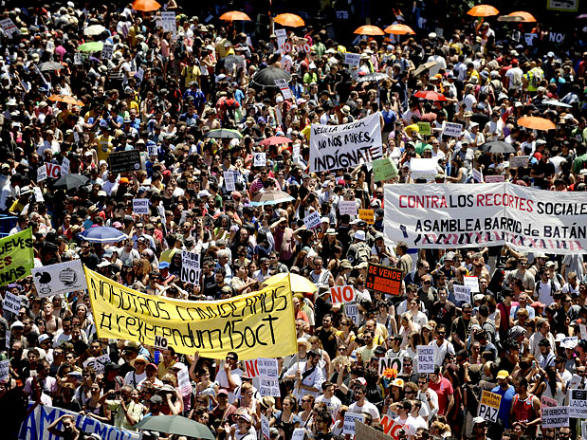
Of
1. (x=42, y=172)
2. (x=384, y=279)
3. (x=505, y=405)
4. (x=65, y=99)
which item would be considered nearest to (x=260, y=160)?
(x=42, y=172)

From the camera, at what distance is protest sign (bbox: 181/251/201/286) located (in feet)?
59.8

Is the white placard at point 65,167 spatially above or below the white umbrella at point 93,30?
below

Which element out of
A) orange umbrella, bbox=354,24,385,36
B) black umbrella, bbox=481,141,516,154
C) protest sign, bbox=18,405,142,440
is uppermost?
orange umbrella, bbox=354,24,385,36

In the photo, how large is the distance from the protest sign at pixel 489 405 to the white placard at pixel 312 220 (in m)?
5.16

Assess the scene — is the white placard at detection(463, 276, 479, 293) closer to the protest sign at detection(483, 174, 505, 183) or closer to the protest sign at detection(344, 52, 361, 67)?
the protest sign at detection(483, 174, 505, 183)

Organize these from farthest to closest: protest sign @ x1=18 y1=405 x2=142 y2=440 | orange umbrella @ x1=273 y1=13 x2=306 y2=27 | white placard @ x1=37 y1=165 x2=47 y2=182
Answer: orange umbrella @ x1=273 y1=13 x2=306 y2=27 < white placard @ x1=37 y1=165 x2=47 y2=182 < protest sign @ x1=18 y1=405 x2=142 y2=440

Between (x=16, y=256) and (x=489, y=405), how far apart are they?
247 inches

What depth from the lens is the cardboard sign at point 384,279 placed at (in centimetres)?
1742

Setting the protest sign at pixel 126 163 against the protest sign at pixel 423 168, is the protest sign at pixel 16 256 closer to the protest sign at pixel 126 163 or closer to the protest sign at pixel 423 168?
the protest sign at pixel 126 163

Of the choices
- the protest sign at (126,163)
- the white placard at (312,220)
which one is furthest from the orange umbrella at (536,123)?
→ the protest sign at (126,163)

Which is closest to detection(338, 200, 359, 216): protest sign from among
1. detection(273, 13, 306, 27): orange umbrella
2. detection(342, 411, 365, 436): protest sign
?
detection(342, 411, 365, 436): protest sign

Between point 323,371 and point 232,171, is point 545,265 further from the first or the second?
point 232,171

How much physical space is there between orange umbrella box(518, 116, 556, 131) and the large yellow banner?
9774 mm

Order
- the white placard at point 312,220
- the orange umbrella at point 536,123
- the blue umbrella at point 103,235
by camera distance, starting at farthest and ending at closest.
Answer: the orange umbrella at point 536,123
the white placard at point 312,220
the blue umbrella at point 103,235
